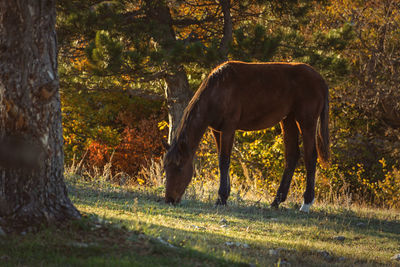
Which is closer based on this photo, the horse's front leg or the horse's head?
the horse's head

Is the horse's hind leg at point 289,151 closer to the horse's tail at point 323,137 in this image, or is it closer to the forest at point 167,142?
the forest at point 167,142

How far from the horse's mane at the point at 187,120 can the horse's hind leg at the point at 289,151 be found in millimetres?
1573

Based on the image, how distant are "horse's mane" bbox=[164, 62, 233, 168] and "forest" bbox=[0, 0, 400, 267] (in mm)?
80

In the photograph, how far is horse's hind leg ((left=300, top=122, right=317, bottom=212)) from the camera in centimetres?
801

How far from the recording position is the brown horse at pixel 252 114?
7.53 meters

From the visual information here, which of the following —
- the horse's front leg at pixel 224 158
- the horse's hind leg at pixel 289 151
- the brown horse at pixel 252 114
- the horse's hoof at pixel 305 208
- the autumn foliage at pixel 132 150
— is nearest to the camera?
Answer: the brown horse at pixel 252 114

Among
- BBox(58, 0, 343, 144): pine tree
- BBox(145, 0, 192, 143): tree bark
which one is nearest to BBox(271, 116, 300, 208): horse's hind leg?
BBox(58, 0, 343, 144): pine tree

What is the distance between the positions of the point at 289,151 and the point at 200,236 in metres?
3.80

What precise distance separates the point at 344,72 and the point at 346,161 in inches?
233

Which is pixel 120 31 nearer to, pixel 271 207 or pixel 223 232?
pixel 271 207

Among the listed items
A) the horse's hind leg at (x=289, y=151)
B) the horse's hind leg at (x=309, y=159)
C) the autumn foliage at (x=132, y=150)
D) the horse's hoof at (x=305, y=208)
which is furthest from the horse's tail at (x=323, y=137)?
the autumn foliage at (x=132, y=150)

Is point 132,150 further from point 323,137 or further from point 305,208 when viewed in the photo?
point 305,208

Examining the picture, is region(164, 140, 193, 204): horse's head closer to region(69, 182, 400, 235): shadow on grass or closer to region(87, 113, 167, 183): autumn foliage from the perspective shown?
region(69, 182, 400, 235): shadow on grass

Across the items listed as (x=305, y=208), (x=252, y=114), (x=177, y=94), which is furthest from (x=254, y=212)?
(x=177, y=94)
